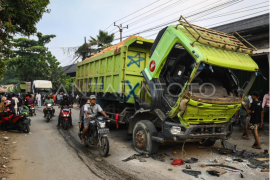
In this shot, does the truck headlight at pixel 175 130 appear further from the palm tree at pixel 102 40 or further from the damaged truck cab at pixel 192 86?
the palm tree at pixel 102 40

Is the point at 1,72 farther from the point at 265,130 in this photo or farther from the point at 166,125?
the point at 265,130

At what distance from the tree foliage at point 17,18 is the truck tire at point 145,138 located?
20.9 ft

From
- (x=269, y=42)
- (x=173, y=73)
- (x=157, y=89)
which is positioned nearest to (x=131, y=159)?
(x=157, y=89)

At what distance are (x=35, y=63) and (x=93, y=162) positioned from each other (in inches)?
1046

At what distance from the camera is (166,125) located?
4.91 m

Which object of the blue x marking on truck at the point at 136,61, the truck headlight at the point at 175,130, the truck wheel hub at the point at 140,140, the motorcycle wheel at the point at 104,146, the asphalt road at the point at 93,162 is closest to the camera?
the asphalt road at the point at 93,162

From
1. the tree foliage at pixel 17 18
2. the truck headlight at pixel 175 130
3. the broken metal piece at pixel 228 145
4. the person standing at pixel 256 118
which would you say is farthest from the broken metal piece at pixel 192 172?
the tree foliage at pixel 17 18

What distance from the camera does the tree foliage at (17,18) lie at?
823 centimetres

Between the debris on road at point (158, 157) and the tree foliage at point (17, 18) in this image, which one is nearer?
the debris on road at point (158, 157)

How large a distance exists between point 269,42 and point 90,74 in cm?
816

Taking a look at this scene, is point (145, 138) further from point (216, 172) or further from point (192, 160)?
point (216, 172)

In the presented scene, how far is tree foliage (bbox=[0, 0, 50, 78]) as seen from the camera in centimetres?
823

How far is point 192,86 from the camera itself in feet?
15.9

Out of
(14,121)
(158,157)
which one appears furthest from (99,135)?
(14,121)
